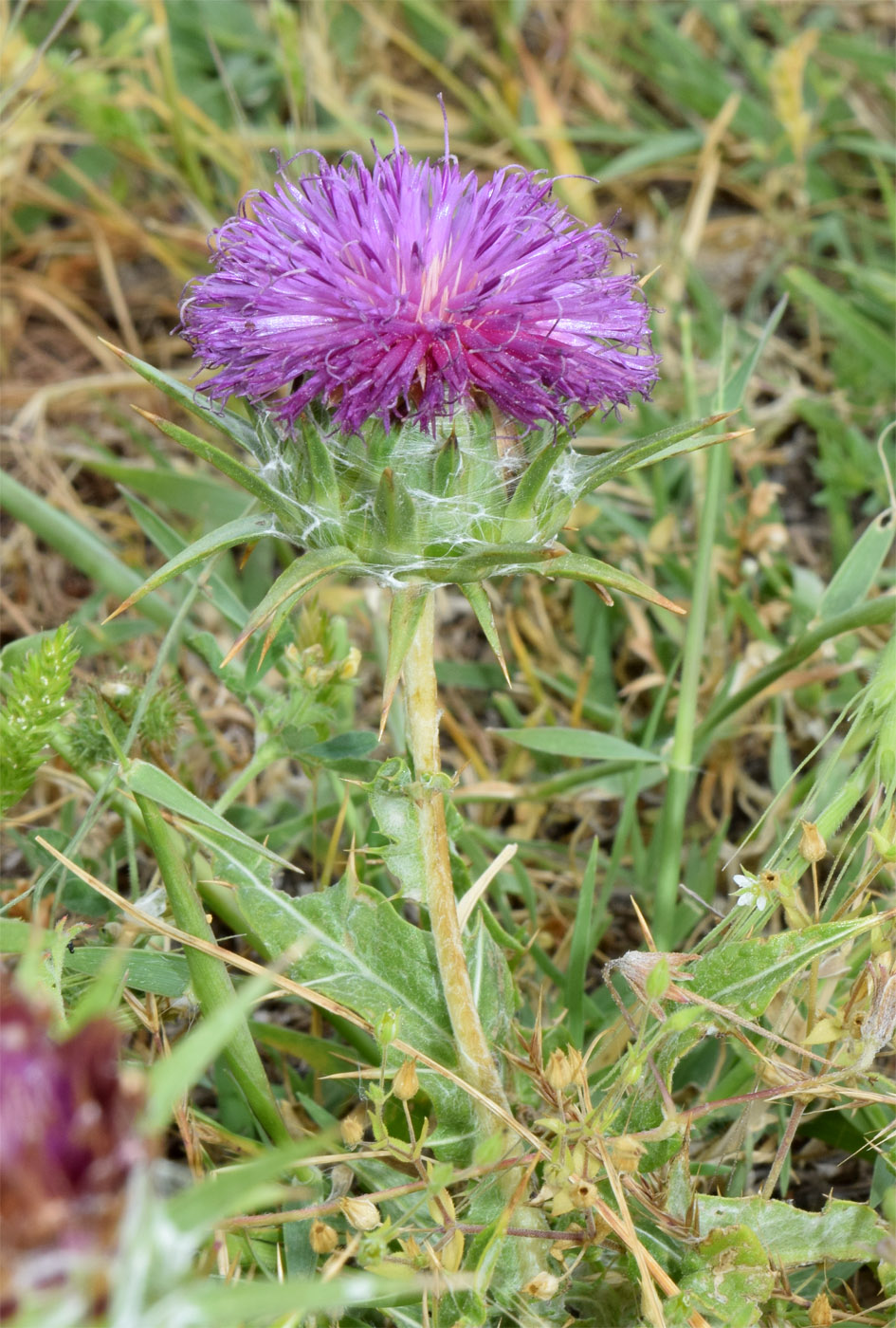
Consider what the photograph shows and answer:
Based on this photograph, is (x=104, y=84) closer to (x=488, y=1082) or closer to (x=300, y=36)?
(x=300, y=36)

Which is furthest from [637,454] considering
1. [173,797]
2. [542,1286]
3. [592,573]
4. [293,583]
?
[542,1286]

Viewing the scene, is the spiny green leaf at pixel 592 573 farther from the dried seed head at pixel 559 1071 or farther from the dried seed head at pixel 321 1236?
the dried seed head at pixel 321 1236

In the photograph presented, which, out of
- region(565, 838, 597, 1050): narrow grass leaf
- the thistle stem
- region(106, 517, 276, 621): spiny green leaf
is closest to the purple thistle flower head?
region(106, 517, 276, 621): spiny green leaf

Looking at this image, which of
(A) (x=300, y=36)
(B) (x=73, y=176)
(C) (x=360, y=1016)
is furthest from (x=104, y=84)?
(C) (x=360, y=1016)

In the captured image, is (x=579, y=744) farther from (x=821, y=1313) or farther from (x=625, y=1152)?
(x=821, y=1313)

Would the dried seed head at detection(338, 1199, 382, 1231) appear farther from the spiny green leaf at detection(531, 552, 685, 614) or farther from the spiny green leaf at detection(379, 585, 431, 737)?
the spiny green leaf at detection(531, 552, 685, 614)
